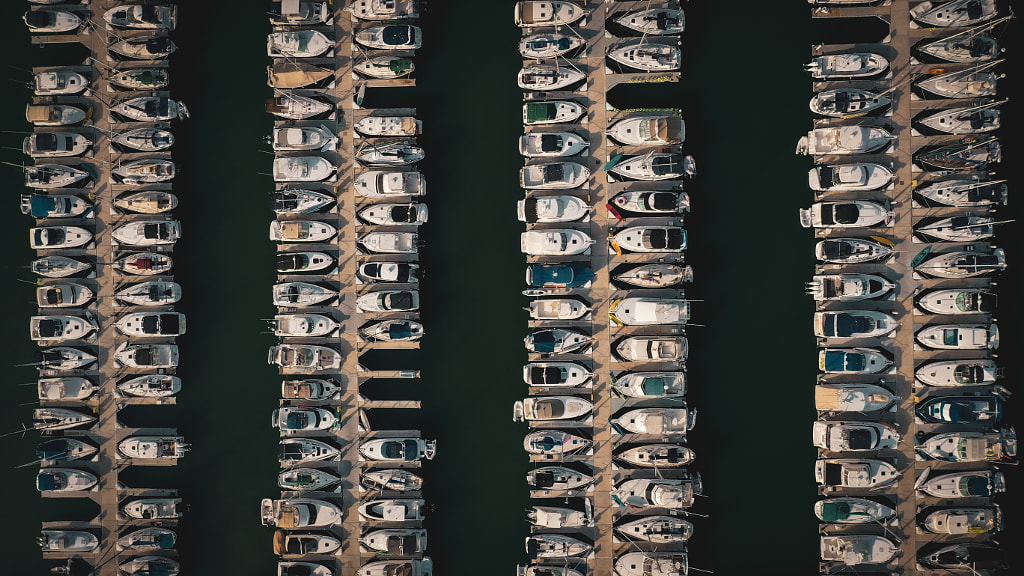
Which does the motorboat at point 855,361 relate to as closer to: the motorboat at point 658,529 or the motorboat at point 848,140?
the motorboat at point 848,140

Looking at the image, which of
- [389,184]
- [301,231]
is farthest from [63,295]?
[389,184]

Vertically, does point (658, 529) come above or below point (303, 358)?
below

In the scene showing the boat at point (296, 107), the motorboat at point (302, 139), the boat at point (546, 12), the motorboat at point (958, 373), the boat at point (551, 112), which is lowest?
the motorboat at point (958, 373)

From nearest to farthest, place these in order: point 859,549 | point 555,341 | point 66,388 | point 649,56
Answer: point 859,549, point 649,56, point 555,341, point 66,388

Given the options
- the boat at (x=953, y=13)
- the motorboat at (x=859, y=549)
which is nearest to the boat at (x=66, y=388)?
the motorboat at (x=859, y=549)

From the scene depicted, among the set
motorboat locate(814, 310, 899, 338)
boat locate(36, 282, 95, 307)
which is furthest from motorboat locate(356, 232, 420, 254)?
motorboat locate(814, 310, 899, 338)

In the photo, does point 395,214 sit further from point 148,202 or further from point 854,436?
point 854,436
